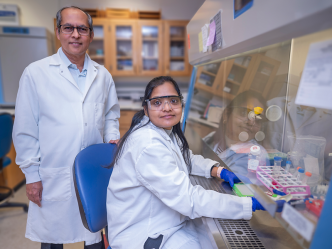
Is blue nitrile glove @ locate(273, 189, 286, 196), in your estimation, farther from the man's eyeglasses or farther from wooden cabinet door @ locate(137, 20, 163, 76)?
wooden cabinet door @ locate(137, 20, 163, 76)

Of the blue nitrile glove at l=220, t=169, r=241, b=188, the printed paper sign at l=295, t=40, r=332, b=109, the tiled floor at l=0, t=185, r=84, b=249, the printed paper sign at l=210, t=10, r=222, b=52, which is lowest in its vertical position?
the tiled floor at l=0, t=185, r=84, b=249

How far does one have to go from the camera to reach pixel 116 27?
3604 mm

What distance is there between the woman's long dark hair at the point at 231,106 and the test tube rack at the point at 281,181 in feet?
1.36

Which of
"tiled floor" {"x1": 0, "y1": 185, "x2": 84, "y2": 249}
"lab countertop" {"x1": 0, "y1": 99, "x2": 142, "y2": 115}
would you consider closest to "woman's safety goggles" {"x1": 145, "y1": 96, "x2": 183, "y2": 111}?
"tiled floor" {"x1": 0, "y1": 185, "x2": 84, "y2": 249}

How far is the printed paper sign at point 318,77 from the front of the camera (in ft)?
1.61

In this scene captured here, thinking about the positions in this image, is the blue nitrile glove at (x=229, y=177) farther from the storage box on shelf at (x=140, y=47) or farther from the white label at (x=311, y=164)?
the storage box on shelf at (x=140, y=47)

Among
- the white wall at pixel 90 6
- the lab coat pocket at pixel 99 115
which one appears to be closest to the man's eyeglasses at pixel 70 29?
the lab coat pocket at pixel 99 115

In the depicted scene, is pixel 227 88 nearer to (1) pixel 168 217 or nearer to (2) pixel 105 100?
(2) pixel 105 100

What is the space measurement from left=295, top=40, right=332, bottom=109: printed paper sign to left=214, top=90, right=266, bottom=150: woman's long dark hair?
65 cm

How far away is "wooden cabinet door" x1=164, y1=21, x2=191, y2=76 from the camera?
3695mm

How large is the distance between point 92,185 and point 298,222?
81 cm

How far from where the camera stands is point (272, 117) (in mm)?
1173

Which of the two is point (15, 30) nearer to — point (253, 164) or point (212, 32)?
point (212, 32)

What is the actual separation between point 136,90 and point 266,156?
3261 mm
